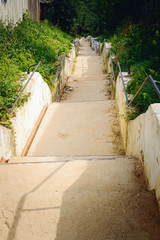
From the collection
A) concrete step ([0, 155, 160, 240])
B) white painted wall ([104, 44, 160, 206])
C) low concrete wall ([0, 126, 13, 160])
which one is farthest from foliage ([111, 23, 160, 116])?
low concrete wall ([0, 126, 13, 160])

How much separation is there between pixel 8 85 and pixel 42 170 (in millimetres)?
2550

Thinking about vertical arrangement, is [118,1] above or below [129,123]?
above

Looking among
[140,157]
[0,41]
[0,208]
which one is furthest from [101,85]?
[0,208]

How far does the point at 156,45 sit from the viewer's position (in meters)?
8.33

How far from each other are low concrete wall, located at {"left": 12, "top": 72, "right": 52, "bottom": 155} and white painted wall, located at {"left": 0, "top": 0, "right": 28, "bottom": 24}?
4699mm

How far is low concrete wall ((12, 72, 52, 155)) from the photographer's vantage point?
4406mm

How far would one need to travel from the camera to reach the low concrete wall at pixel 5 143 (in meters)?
3.71

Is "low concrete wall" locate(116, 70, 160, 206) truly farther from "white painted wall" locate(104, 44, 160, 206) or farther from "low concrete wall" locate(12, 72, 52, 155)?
"low concrete wall" locate(12, 72, 52, 155)

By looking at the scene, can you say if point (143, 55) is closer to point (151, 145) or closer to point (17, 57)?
point (17, 57)

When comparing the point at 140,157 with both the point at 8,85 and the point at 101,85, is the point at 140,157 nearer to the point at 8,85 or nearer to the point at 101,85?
the point at 8,85

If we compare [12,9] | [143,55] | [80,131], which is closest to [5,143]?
[80,131]

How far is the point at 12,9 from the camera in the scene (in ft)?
35.1

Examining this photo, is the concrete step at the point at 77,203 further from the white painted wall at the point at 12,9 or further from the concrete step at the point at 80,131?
the white painted wall at the point at 12,9

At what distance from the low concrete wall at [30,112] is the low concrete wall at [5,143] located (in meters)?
0.21
